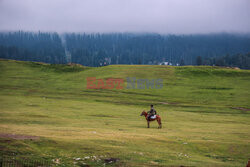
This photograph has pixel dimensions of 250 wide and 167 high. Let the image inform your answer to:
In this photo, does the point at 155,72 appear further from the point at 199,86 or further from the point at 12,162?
the point at 12,162

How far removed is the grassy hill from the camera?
20109mm

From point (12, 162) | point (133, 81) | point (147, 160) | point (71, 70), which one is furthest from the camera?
point (71, 70)

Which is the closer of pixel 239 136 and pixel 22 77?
pixel 239 136

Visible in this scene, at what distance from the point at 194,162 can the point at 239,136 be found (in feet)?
46.4

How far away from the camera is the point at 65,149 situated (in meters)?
20.0

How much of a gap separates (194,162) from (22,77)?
337 feet

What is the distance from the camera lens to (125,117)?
47375 millimetres

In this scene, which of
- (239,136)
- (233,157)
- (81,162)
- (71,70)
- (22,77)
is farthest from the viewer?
(71,70)

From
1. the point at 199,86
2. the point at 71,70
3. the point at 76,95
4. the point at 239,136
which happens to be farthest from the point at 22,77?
the point at 239,136

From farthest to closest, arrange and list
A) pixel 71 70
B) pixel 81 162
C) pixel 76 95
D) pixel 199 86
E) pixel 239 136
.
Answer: pixel 71 70 → pixel 199 86 → pixel 76 95 → pixel 239 136 → pixel 81 162

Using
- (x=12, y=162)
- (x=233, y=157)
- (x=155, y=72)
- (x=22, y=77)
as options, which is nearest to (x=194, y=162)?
(x=233, y=157)

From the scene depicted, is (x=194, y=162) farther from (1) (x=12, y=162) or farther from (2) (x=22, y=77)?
(2) (x=22, y=77)

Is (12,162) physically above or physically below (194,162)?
above

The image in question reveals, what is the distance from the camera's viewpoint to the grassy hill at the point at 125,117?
66.0ft
